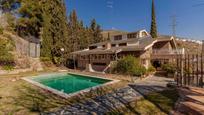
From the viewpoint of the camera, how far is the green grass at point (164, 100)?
29.0 feet

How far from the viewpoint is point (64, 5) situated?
114 feet

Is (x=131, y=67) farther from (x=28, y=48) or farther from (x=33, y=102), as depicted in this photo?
(x=28, y=48)

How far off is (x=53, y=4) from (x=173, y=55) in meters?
24.6

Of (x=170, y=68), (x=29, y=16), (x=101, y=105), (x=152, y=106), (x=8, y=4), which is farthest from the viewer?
(x=29, y=16)

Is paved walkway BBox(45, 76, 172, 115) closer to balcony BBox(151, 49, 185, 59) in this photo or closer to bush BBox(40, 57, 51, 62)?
balcony BBox(151, 49, 185, 59)

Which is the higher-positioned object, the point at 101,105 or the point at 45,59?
→ the point at 45,59

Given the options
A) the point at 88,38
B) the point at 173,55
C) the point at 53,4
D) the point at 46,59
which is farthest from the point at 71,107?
the point at 88,38

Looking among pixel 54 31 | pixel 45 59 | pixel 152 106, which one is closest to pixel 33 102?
pixel 152 106

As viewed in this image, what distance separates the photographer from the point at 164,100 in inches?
400

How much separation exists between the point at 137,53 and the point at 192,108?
55.4 feet

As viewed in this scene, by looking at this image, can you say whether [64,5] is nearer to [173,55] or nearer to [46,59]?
[46,59]

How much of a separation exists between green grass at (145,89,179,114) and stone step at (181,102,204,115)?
734 mm

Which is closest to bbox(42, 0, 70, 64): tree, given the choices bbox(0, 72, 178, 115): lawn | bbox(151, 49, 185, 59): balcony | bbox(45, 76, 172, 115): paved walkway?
bbox(151, 49, 185, 59): balcony

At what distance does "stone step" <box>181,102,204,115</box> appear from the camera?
7339mm
